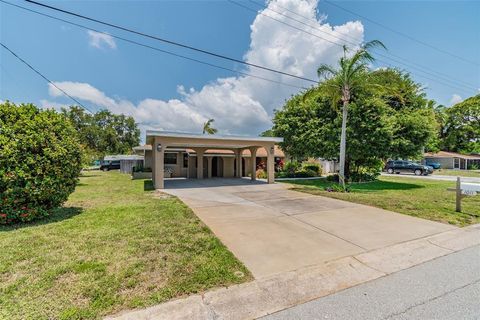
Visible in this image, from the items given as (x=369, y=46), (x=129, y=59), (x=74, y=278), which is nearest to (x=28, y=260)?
(x=74, y=278)

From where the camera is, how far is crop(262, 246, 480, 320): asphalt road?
258cm

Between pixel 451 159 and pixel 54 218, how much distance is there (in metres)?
50.4

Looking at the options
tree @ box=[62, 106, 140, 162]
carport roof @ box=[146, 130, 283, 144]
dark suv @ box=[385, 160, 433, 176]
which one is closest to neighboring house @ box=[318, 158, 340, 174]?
dark suv @ box=[385, 160, 433, 176]

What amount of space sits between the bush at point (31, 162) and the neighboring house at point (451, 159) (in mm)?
46740

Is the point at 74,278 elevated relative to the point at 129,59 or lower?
lower

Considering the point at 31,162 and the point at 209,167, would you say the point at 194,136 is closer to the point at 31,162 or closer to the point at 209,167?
the point at 31,162

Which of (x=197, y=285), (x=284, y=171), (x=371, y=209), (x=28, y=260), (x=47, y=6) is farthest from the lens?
(x=284, y=171)

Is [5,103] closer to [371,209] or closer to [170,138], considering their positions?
[170,138]

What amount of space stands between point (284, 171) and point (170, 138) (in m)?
12.2

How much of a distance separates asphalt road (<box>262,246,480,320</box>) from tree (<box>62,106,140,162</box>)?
123 feet

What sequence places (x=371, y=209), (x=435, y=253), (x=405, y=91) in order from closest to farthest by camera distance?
(x=435, y=253), (x=371, y=209), (x=405, y=91)

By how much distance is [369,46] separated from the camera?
A: 11.9 meters

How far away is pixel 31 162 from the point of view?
17.9 feet

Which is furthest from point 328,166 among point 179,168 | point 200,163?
point 179,168
